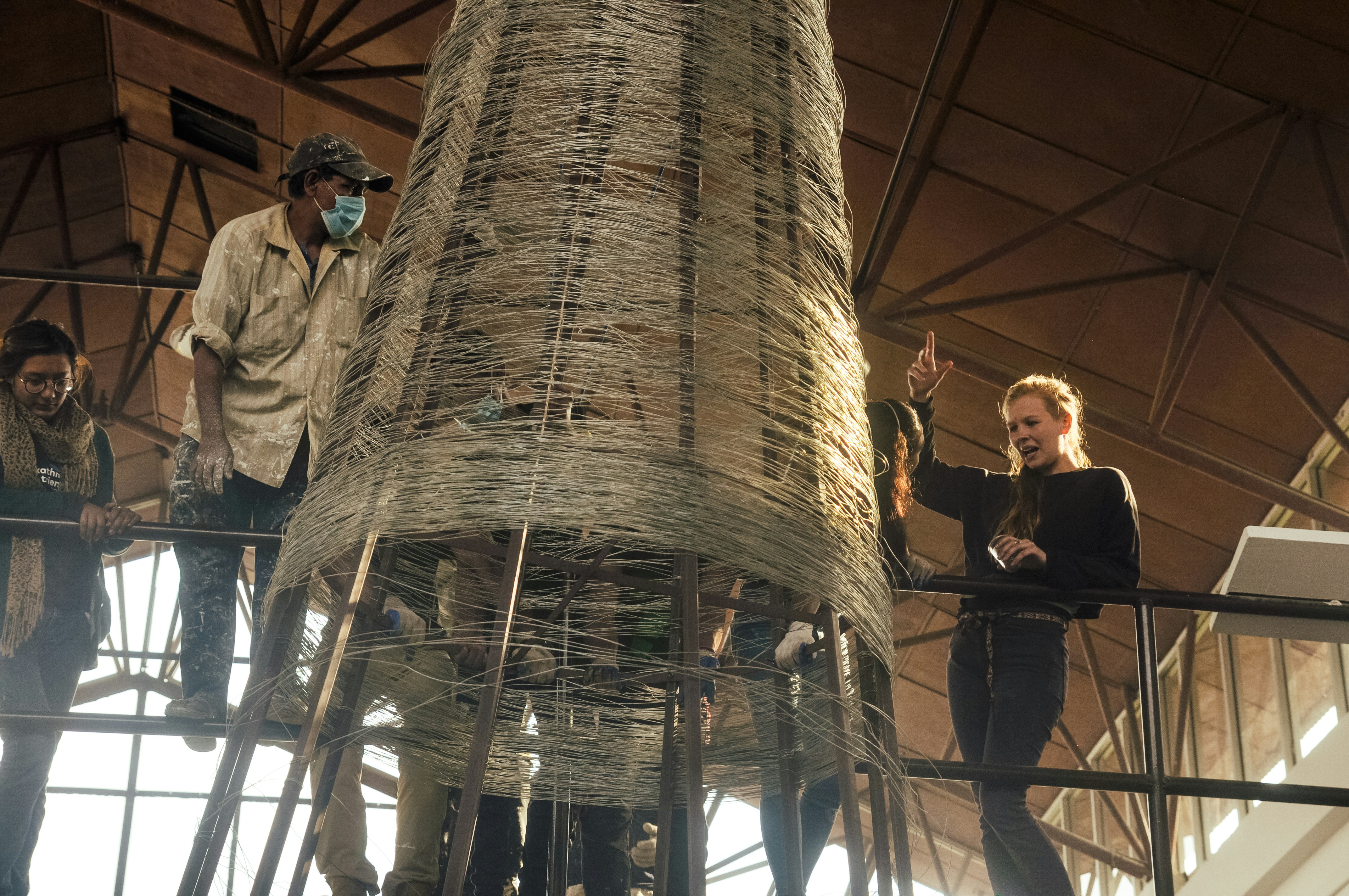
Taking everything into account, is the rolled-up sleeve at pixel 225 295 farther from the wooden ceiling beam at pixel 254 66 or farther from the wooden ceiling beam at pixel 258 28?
the wooden ceiling beam at pixel 258 28

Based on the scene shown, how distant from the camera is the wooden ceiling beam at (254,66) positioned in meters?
7.28

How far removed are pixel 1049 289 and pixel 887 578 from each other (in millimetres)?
5003

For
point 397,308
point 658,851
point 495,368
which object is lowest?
point 658,851

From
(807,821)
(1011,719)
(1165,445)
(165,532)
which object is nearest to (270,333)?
(165,532)

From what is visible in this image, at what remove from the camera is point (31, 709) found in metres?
2.84

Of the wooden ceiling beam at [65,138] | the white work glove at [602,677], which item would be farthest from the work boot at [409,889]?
the wooden ceiling beam at [65,138]

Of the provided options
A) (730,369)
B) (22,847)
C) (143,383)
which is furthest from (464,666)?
(143,383)

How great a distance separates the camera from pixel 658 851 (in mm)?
2312

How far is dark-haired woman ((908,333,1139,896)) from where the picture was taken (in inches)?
111

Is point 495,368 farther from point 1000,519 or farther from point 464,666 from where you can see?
point 1000,519

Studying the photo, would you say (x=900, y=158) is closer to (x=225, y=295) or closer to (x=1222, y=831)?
(x=225, y=295)

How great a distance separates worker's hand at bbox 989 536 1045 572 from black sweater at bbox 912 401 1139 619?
26 mm

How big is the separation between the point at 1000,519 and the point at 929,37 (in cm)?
385

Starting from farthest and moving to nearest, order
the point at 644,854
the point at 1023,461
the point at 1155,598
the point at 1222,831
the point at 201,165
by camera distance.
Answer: the point at 201,165, the point at 1222,831, the point at 1023,461, the point at 644,854, the point at 1155,598
